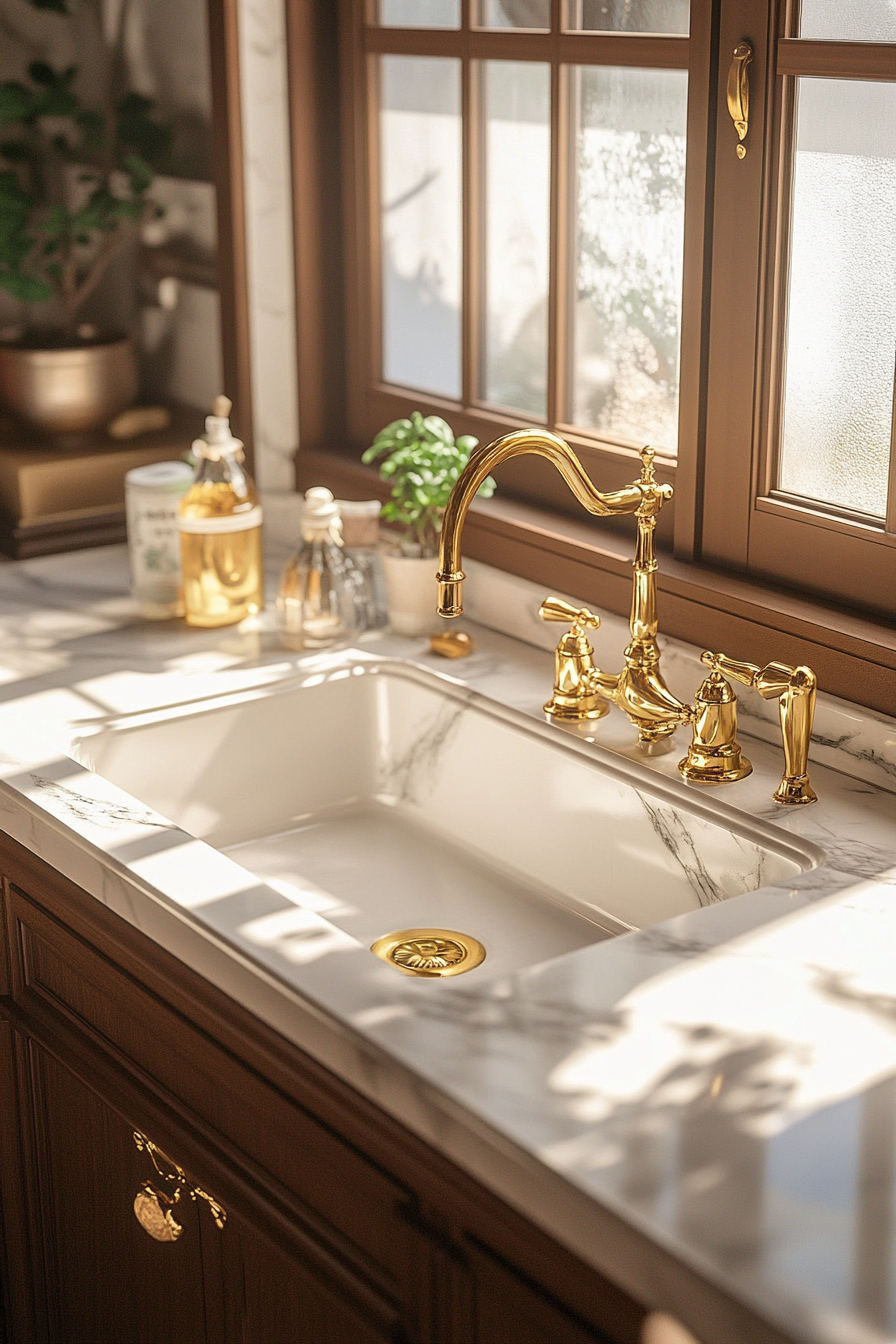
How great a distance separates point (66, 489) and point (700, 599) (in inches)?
40.9

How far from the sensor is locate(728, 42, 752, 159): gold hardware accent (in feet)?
4.97

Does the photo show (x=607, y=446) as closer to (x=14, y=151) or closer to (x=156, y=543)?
(x=156, y=543)

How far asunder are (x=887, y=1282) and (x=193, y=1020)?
60 cm

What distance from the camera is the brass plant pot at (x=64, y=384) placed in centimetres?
232

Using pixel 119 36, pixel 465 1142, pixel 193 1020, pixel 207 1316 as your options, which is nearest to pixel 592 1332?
pixel 465 1142

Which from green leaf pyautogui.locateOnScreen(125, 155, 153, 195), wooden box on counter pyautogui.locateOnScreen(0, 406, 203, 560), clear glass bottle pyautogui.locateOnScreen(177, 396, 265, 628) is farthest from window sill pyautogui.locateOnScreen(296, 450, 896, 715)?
green leaf pyautogui.locateOnScreen(125, 155, 153, 195)

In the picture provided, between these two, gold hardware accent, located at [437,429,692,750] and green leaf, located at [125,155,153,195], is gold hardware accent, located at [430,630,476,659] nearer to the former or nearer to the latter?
gold hardware accent, located at [437,429,692,750]

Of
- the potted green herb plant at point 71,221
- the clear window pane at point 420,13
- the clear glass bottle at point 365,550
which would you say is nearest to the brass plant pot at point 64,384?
the potted green herb plant at point 71,221

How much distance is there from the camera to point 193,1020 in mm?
1251

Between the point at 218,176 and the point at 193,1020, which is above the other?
the point at 218,176

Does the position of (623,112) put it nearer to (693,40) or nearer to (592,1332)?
(693,40)

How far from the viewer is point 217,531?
1.90 m

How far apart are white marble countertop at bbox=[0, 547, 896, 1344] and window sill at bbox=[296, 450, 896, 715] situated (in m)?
0.05

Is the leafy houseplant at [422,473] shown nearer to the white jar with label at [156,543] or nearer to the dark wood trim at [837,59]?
the white jar with label at [156,543]
